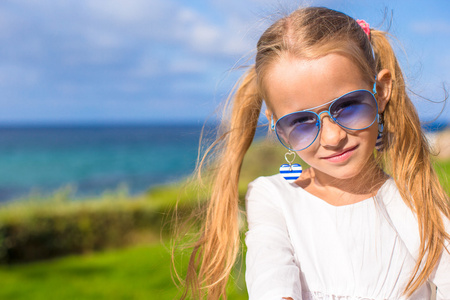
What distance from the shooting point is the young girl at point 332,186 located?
1.95 m

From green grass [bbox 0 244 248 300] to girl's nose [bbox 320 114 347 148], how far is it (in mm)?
4353

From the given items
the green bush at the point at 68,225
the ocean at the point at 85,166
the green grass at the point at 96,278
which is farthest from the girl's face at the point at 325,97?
the ocean at the point at 85,166

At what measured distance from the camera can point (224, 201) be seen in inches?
92.7

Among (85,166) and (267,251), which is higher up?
(267,251)

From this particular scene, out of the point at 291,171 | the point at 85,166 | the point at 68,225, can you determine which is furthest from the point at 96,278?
the point at 85,166

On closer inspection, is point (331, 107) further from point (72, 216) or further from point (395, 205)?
point (72, 216)

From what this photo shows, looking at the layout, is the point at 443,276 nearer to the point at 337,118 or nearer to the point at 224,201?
the point at 337,118

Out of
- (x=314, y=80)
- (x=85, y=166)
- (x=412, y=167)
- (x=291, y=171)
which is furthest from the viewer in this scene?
(x=85, y=166)

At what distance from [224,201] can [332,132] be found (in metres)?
0.70

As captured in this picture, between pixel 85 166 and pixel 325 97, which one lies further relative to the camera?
pixel 85 166

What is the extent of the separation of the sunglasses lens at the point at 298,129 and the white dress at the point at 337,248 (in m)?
0.31

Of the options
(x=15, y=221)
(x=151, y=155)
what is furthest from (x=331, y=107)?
(x=151, y=155)

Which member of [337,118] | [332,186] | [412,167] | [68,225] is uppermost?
[337,118]

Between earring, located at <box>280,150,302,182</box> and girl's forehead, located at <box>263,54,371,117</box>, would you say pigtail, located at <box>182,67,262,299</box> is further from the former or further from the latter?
girl's forehead, located at <box>263,54,371,117</box>
